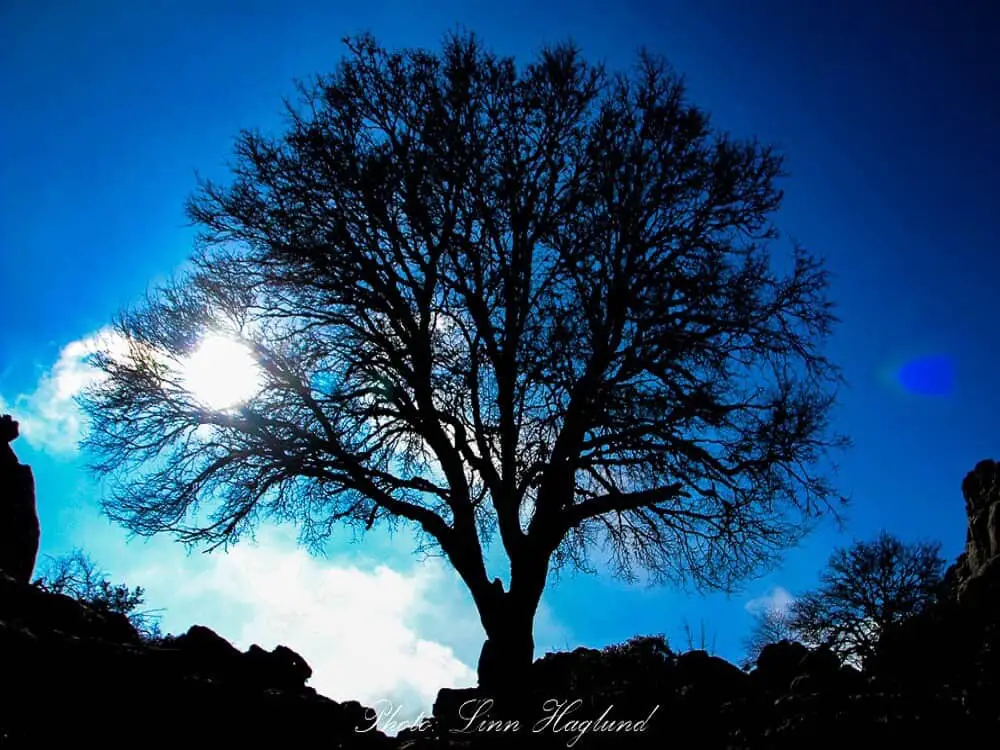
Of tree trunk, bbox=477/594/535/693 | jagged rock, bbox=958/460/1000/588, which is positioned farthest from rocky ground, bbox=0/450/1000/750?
jagged rock, bbox=958/460/1000/588

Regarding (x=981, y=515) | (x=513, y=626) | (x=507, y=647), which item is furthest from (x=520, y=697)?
(x=981, y=515)

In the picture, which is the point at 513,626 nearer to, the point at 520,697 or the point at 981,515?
the point at 520,697

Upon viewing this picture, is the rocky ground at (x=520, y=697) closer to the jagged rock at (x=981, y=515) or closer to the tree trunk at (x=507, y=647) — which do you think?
the tree trunk at (x=507, y=647)

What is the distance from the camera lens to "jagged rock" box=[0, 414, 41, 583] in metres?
8.00

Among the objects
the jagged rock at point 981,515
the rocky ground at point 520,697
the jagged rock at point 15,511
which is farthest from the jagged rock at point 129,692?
the jagged rock at point 981,515

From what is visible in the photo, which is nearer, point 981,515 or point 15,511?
point 15,511

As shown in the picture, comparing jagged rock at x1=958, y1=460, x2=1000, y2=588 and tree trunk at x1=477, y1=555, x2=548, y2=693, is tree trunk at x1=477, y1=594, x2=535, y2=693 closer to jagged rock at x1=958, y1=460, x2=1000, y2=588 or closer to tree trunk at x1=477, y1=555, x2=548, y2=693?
tree trunk at x1=477, y1=555, x2=548, y2=693

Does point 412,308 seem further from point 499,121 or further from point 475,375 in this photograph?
point 499,121

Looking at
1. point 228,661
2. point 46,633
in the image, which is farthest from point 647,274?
point 46,633

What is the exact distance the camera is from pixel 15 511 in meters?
8.22

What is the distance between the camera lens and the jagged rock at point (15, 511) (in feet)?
26.2

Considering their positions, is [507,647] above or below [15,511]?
below

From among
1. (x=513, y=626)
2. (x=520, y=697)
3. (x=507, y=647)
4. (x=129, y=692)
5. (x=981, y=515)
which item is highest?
(x=981, y=515)

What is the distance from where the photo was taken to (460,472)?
29.6 feet
